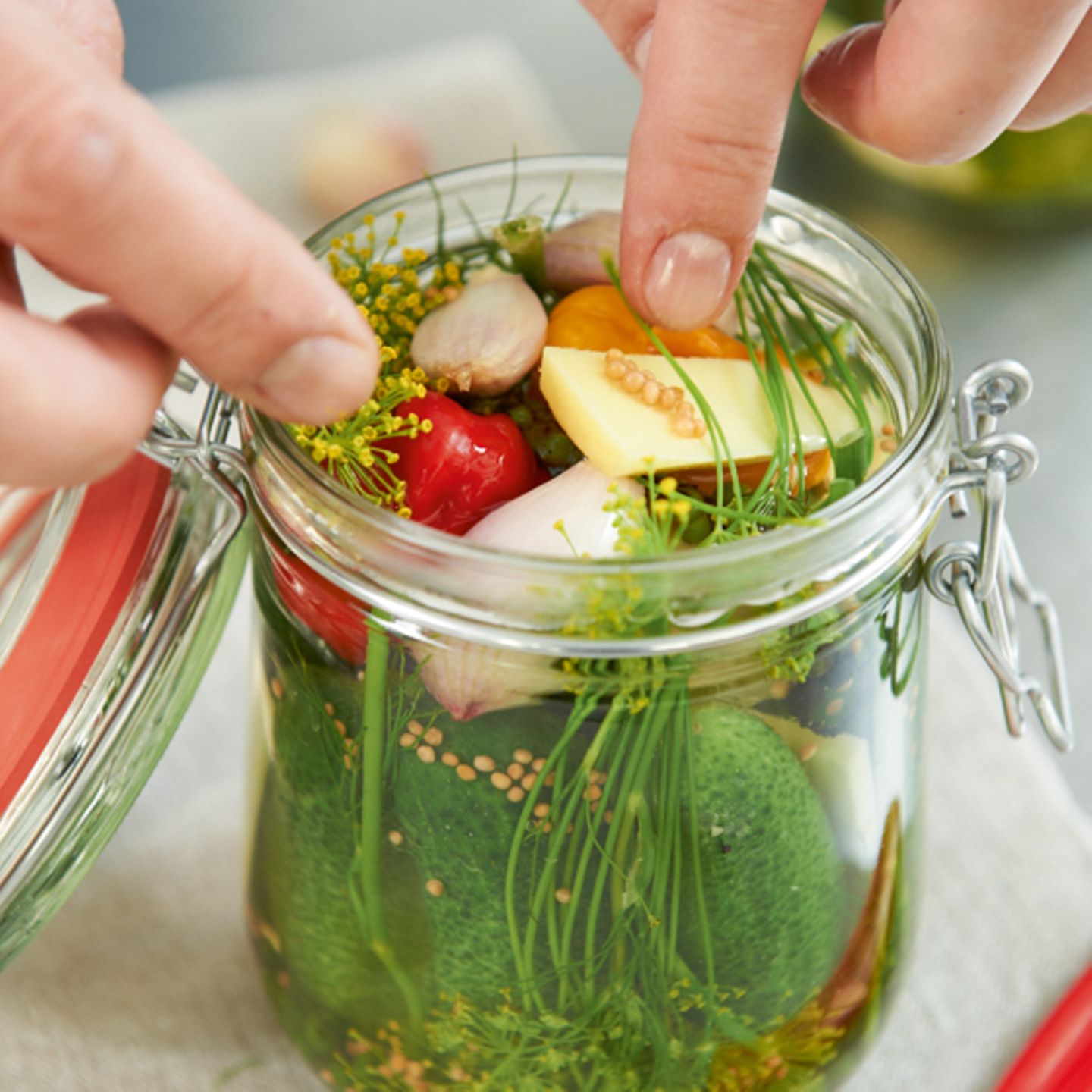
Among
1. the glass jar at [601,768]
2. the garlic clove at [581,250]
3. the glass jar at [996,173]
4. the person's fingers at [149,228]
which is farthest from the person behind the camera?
the glass jar at [996,173]

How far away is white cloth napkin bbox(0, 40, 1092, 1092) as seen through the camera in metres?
0.61

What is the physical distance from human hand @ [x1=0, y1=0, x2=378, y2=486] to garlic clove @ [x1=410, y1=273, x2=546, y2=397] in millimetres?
122

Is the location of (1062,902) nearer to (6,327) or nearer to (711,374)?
(711,374)

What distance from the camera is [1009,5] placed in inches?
15.1

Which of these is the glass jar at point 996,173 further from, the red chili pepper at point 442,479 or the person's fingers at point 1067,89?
the red chili pepper at point 442,479

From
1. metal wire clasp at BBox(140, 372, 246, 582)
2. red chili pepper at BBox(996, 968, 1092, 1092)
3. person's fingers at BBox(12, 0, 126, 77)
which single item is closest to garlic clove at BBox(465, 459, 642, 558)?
metal wire clasp at BBox(140, 372, 246, 582)

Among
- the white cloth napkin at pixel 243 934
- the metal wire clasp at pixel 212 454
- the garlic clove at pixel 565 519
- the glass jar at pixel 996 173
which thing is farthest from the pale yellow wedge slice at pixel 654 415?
the glass jar at pixel 996 173

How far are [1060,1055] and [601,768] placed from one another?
0.96 ft

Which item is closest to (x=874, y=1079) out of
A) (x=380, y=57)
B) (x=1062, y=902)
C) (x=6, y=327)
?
(x=1062, y=902)

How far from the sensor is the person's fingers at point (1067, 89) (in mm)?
464

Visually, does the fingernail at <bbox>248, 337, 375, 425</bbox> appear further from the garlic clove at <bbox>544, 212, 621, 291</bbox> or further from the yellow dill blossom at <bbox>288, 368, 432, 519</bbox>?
the garlic clove at <bbox>544, 212, 621, 291</bbox>

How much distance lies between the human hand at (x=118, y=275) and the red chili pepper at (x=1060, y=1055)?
1.42 ft

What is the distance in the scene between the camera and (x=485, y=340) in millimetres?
487

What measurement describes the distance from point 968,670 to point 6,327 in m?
0.58
